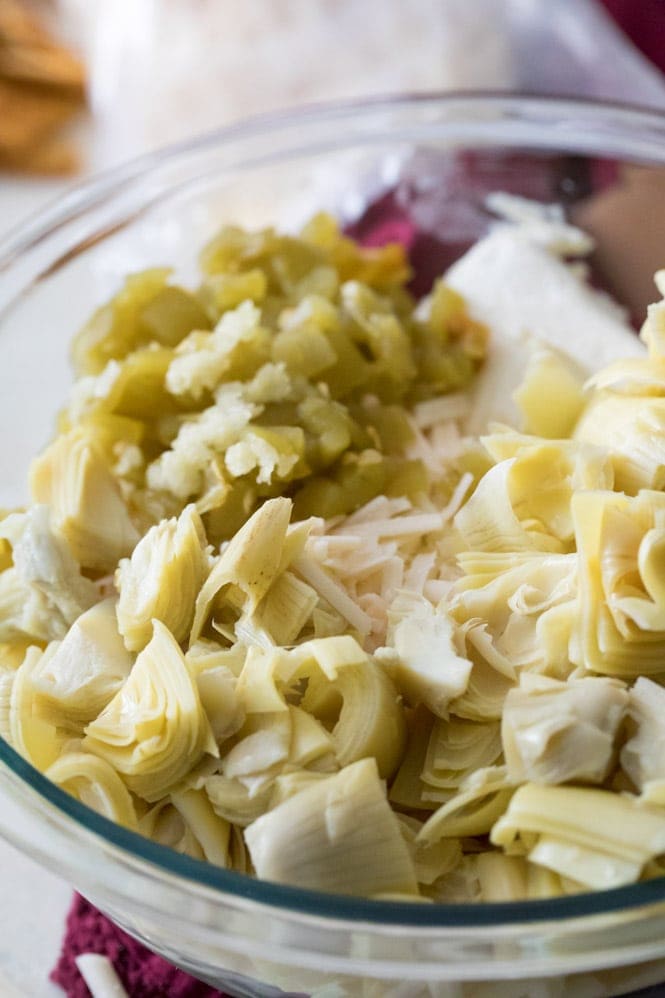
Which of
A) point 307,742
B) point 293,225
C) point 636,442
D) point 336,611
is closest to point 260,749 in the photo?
point 307,742

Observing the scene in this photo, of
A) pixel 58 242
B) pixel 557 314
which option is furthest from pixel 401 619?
pixel 58 242

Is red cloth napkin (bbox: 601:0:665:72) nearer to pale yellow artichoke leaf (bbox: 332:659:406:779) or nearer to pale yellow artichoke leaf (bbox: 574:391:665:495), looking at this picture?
pale yellow artichoke leaf (bbox: 574:391:665:495)

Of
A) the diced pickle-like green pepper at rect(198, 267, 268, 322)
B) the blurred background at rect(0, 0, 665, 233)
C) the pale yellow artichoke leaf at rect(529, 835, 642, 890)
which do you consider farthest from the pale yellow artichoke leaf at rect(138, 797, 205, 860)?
the blurred background at rect(0, 0, 665, 233)

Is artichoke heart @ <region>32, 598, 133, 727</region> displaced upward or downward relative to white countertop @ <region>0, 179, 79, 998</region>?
upward

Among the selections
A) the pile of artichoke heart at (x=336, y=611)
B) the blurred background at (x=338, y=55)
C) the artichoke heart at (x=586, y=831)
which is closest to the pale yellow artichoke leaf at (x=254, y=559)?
the pile of artichoke heart at (x=336, y=611)

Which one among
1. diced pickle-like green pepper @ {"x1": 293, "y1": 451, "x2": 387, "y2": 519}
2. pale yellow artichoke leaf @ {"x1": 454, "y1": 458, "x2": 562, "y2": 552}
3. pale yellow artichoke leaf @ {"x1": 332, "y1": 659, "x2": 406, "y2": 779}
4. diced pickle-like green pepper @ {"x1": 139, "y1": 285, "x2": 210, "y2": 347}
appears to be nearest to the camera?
pale yellow artichoke leaf @ {"x1": 332, "y1": 659, "x2": 406, "y2": 779}

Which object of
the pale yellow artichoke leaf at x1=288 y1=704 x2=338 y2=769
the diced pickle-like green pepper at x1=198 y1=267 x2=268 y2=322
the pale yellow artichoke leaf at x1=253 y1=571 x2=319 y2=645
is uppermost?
the diced pickle-like green pepper at x1=198 y1=267 x2=268 y2=322

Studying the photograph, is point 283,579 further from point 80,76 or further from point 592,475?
point 80,76
